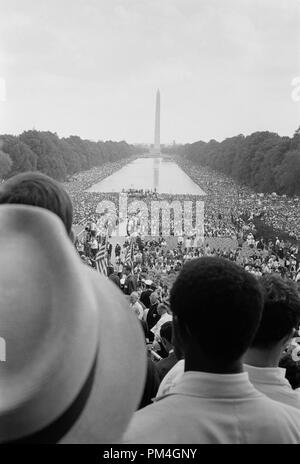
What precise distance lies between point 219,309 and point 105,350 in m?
0.34

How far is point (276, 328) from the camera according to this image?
184 cm

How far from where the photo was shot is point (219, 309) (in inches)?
46.6

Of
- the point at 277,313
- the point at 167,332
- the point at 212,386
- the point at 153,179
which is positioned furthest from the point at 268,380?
the point at 153,179

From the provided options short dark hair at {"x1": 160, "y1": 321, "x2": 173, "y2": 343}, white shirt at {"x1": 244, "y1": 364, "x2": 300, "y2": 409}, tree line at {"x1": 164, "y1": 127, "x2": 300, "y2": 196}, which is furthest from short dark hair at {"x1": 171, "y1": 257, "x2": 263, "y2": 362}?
tree line at {"x1": 164, "y1": 127, "x2": 300, "y2": 196}

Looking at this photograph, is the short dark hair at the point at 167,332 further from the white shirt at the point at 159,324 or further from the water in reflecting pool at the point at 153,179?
the water in reflecting pool at the point at 153,179

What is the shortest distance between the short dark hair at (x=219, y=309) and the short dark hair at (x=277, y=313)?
0.60 metres

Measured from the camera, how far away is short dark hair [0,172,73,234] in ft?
4.00

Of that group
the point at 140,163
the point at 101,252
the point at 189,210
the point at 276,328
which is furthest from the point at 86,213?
the point at 140,163

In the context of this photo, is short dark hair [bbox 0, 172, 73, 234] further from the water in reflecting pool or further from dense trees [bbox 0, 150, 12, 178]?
the water in reflecting pool

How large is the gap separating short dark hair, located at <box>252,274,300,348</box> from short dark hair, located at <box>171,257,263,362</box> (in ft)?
1.97

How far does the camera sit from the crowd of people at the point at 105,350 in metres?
0.85

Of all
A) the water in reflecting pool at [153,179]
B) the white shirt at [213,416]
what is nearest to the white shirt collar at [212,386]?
the white shirt at [213,416]

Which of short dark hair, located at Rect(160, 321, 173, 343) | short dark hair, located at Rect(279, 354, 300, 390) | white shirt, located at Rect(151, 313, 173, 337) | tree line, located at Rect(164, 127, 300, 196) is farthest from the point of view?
tree line, located at Rect(164, 127, 300, 196)
